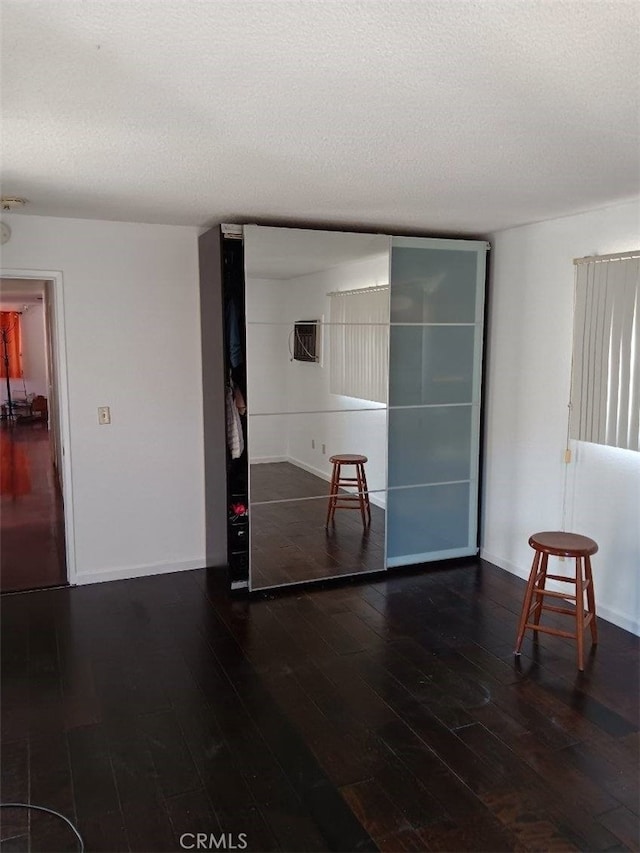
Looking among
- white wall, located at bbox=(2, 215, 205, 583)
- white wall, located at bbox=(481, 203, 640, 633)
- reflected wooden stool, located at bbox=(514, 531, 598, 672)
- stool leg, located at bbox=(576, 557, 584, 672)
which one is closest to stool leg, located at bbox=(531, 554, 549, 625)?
reflected wooden stool, located at bbox=(514, 531, 598, 672)

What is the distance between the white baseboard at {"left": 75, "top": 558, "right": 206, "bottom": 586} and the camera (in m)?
4.34

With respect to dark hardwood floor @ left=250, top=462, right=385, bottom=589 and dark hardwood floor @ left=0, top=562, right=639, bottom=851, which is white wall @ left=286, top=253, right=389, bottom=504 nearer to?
dark hardwood floor @ left=250, top=462, right=385, bottom=589

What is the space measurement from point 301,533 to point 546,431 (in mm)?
1723

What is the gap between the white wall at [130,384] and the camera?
4117 millimetres

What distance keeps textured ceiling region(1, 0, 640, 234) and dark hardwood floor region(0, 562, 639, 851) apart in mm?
2348

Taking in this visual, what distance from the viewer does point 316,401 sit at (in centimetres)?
423

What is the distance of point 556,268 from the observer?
13.3 ft

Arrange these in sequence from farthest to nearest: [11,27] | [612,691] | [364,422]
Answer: [364,422], [612,691], [11,27]

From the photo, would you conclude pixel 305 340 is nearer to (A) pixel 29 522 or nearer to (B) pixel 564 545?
(B) pixel 564 545

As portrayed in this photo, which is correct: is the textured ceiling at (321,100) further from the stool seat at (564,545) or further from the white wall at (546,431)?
the stool seat at (564,545)

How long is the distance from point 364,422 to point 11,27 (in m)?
3.19

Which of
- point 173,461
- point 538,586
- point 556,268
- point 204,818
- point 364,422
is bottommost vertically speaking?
point 204,818

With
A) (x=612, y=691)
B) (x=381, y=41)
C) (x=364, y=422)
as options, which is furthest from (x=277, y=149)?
(x=612, y=691)

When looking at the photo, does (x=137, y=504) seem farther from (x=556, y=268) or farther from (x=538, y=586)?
(x=556, y=268)
